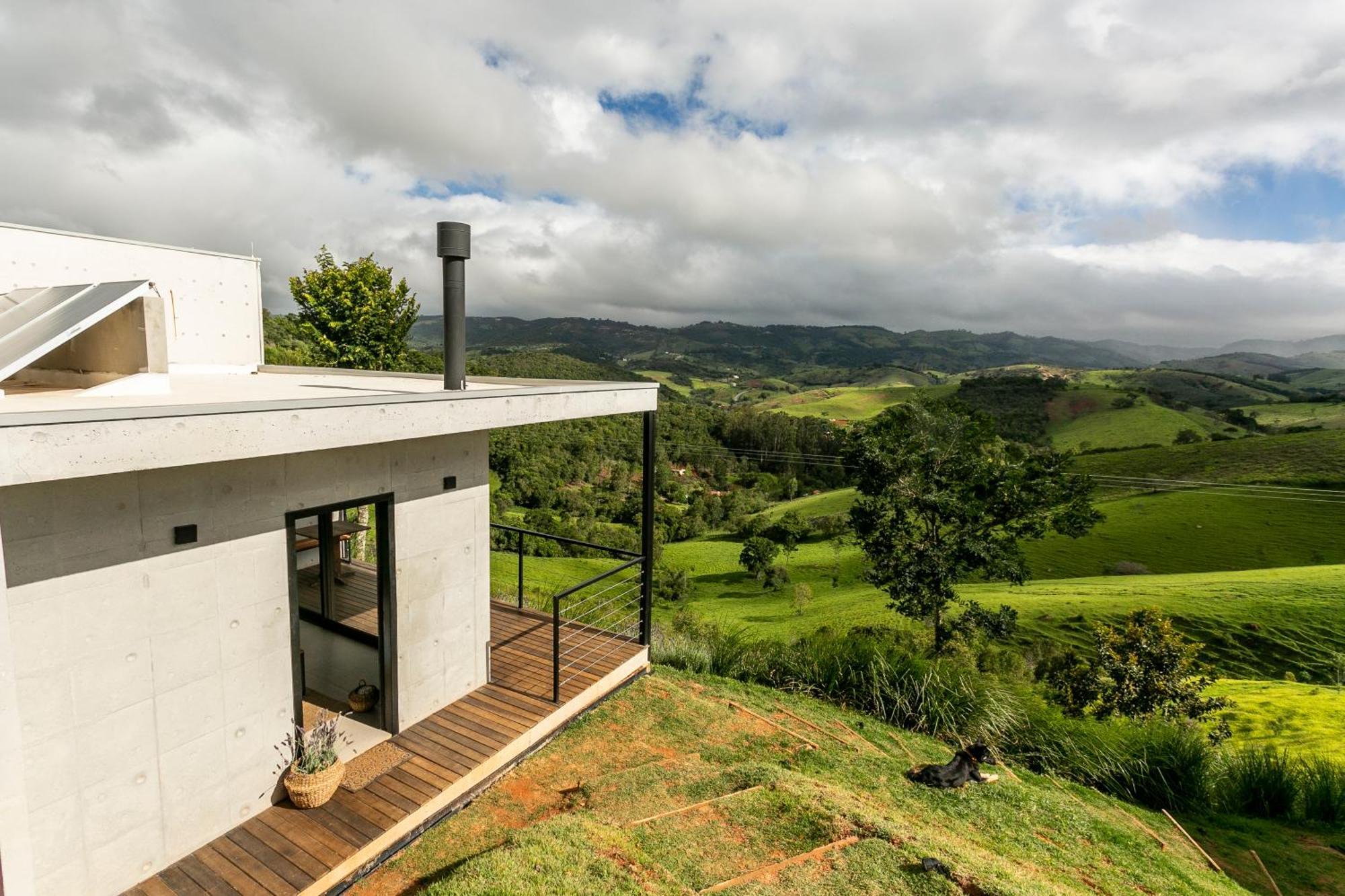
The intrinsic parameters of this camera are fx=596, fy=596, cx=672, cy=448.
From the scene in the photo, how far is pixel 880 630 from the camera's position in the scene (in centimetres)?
1580

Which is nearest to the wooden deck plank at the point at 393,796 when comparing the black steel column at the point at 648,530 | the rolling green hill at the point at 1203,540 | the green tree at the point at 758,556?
the black steel column at the point at 648,530

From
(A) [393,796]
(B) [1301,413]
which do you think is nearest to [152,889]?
(A) [393,796]

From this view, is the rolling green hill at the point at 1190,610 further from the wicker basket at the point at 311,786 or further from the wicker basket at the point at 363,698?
the wicker basket at the point at 311,786

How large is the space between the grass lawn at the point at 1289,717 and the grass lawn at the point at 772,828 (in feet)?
12.4

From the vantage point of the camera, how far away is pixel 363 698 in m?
5.77

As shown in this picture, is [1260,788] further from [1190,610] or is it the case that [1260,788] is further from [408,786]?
[1190,610]

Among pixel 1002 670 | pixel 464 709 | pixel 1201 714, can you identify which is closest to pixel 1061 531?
pixel 1002 670

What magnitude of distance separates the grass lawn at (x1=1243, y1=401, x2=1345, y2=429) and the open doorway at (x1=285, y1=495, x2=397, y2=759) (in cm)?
10098

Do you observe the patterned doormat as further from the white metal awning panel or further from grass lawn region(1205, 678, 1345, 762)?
grass lawn region(1205, 678, 1345, 762)

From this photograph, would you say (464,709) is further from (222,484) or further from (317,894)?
(222,484)

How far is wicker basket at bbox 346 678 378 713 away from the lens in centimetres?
576

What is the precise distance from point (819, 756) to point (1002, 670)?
855 cm

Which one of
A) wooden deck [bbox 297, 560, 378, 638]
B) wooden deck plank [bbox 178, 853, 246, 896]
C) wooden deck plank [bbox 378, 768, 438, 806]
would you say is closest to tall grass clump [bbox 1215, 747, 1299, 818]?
wooden deck plank [bbox 378, 768, 438, 806]

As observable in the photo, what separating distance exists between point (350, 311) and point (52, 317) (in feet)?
45.8
